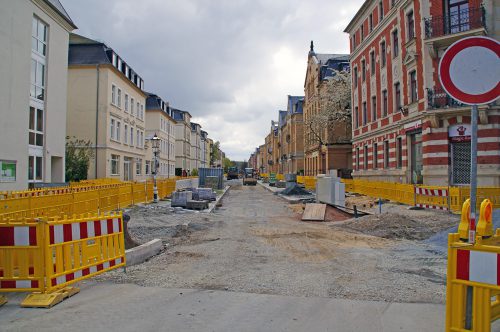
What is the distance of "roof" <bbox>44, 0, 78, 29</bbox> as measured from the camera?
21847mm

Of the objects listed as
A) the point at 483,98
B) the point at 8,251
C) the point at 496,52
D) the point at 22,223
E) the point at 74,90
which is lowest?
the point at 8,251

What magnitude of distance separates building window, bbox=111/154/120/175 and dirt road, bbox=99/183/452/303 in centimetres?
2597

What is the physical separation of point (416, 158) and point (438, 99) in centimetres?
447

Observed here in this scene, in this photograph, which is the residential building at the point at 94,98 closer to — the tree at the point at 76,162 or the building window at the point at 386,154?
the tree at the point at 76,162

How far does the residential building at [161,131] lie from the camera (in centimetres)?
5449

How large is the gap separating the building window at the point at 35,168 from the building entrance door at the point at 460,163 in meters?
23.7

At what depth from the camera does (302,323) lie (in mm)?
4238

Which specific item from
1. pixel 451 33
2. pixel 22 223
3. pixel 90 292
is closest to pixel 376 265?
pixel 90 292

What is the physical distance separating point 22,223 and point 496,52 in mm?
5871

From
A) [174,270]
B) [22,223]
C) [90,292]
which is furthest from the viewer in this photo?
[174,270]

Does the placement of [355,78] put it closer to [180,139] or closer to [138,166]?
[138,166]

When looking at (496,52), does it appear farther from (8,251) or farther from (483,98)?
(8,251)

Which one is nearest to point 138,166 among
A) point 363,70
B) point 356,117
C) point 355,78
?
point 356,117

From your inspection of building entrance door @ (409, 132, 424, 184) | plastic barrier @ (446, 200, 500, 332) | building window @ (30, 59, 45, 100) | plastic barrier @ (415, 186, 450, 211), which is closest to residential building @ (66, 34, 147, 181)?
building window @ (30, 59, 45, 100)
